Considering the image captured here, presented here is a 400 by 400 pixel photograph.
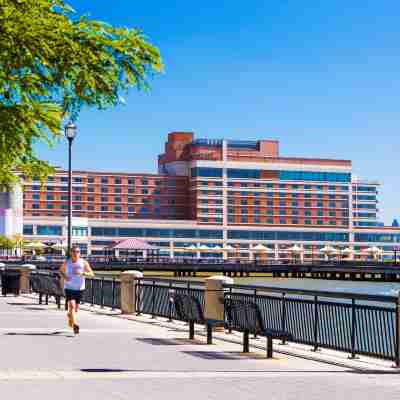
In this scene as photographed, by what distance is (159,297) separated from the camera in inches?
1015

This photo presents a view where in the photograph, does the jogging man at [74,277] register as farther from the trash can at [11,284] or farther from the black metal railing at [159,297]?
the trash can at [11,284]

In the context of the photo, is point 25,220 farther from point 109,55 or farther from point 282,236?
point 109,55

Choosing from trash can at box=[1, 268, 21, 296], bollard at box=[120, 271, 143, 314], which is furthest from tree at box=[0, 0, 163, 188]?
trash can at box=[1, 268, 21, 296]

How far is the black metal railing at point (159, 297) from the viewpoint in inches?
947

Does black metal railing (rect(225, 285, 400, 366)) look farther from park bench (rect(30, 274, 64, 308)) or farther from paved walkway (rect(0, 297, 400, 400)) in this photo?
park bench (rect(30, 274, 64, 308))

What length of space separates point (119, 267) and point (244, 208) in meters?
75.6

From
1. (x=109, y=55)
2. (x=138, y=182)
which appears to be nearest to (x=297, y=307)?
(x=109, y=55)

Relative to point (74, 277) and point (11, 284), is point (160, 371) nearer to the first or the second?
point (74, 277)

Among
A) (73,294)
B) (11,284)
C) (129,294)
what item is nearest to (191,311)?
(73,294)

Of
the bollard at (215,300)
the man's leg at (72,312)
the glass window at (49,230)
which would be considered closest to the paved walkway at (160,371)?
the man's leg at (72,312)

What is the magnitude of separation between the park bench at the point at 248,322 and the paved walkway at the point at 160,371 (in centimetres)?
38

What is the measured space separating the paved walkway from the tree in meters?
4.88

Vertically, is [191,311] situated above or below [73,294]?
below

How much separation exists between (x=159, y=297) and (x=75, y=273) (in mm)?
5652
